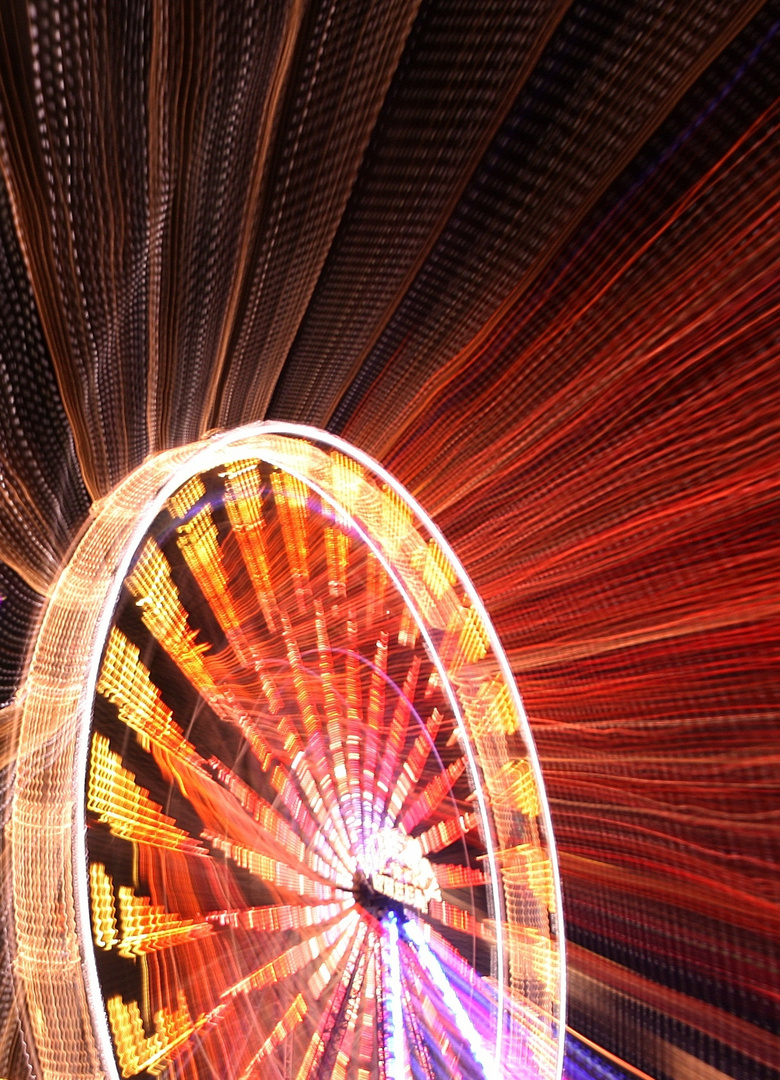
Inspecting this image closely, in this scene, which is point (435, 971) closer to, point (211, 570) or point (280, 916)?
point (280, 916)

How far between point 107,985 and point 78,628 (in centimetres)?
19

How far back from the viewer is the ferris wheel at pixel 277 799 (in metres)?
0.48

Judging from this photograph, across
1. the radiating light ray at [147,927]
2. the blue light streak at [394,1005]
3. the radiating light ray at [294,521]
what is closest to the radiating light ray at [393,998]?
the blue light streak at [394,1005]

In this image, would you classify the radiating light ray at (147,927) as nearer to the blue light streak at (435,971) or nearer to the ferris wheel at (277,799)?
the ferris wheel at (277,799)

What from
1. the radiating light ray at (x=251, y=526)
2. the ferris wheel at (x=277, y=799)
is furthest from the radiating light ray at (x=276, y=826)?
the radiating light ray at (x=251, y=526)

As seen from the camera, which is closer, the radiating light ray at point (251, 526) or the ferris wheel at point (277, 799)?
the ferris wheel at point (277, 799)

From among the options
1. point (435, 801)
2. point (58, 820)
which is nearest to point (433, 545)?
point (435, 801)

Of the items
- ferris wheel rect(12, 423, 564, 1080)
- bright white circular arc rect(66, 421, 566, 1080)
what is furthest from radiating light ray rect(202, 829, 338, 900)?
bright white circular arc rect(66, 421, 566, 1080)

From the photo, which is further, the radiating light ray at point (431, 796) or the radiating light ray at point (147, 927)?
the radiating light ray at point (431, 796)

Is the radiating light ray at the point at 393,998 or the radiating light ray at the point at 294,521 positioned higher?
the radiating light ray at the point at 294,521

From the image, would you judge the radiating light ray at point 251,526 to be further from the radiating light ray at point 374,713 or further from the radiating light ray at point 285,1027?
the radiating light ray at point 285,1027

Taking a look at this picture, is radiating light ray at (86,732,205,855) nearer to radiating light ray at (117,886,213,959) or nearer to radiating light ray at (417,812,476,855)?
radiating light ray at (117,886,213,959)

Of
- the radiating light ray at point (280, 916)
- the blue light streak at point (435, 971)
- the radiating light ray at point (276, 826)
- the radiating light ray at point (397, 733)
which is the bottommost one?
the blue light streak at point (435, 971)

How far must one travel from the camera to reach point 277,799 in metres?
0.60
